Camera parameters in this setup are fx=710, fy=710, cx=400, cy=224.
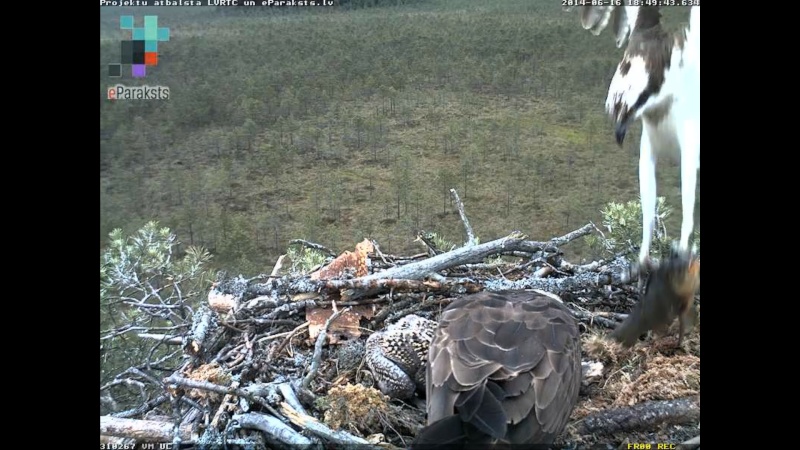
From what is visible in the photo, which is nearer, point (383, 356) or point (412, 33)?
point (383, 356)

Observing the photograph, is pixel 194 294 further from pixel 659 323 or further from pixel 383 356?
pixel 659 323

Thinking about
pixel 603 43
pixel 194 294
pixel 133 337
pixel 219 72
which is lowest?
pixel 133 337

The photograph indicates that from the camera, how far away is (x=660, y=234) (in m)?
3.15

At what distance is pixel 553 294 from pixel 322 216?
1.10 meters

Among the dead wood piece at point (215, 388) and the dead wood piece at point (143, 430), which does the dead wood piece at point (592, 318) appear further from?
the dead wood piece at point (143, 430)

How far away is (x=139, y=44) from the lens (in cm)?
305

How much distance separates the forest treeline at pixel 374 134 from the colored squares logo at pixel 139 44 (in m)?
0.06

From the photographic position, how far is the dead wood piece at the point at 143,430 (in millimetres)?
2822

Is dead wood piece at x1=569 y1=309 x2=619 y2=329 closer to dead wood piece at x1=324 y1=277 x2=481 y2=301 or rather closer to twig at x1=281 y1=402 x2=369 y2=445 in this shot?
dead wood piece at x1=324 y1=277 x2=481 y2=301

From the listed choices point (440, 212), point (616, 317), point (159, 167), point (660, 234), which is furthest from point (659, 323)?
point (159, 167)

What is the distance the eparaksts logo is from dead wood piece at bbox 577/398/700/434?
224 cm

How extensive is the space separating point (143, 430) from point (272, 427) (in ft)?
1.91

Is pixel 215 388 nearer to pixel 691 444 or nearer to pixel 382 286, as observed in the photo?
pixel 382 286

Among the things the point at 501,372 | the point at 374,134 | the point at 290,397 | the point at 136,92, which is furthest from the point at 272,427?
the point at 136,92
